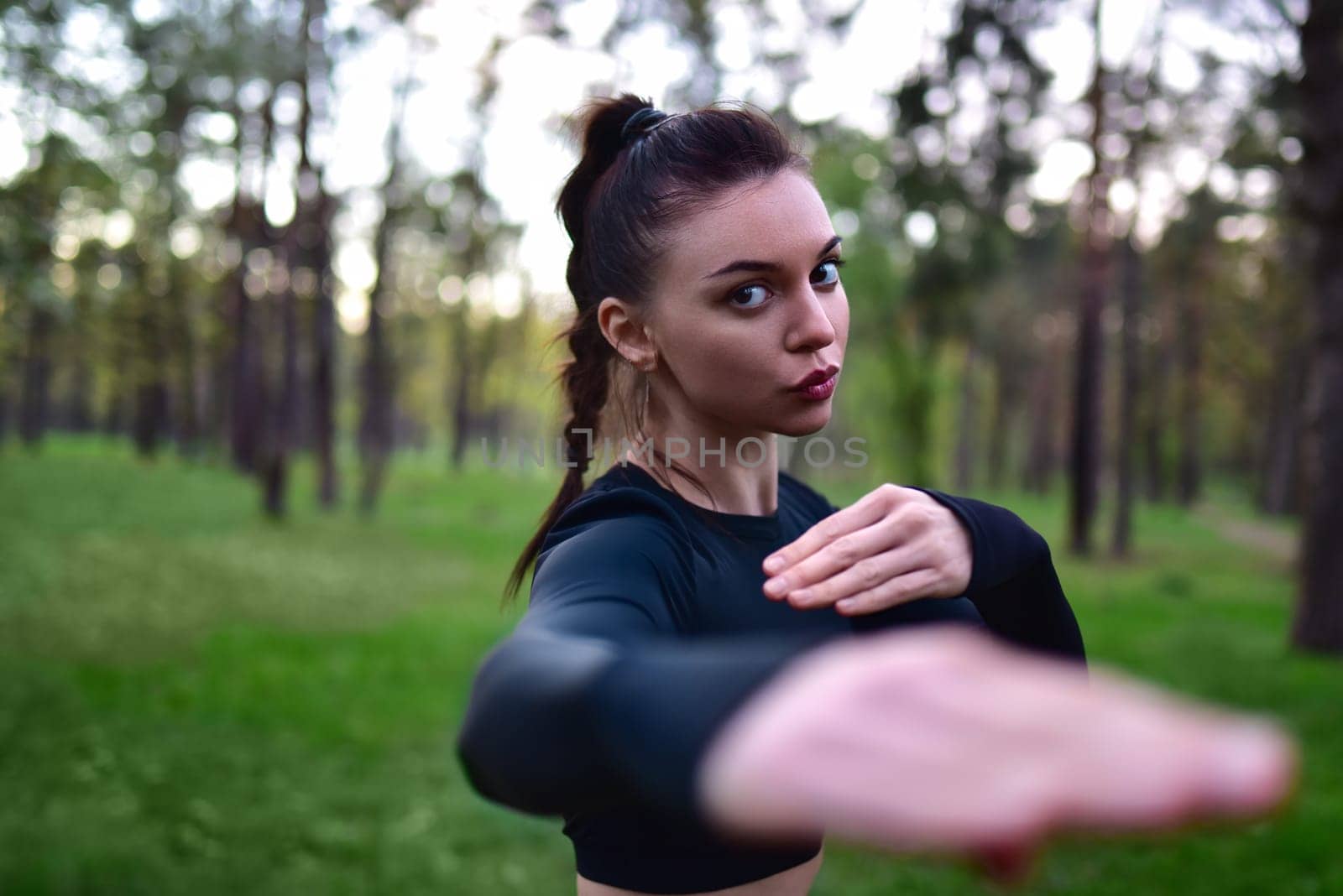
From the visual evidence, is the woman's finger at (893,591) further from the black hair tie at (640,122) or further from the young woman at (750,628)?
the black hair tie at (640,122)

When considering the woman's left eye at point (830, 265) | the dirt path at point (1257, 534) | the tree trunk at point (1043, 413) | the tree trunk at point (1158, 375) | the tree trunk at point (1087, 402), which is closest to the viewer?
the woman's left eye at point (830, 265)

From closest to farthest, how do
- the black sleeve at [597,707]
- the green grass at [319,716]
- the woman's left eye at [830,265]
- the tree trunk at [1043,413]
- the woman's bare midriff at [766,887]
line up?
1. the black sleeve at [597,707]
2. the woman's bare midriff at [766,887]
3. the woman's left eye at [830,265]
4. the green grass at [319,716]
5. the tree trunk at [1043,413]

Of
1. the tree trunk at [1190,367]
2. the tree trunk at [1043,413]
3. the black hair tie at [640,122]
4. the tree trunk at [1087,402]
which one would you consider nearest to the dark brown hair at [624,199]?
the black hair tie at [640,122]

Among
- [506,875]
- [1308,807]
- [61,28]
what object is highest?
[61,28]

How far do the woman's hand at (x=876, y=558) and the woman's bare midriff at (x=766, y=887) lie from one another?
1.88ft

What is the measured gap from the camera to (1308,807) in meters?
5.73

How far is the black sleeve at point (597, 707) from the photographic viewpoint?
0.81 m

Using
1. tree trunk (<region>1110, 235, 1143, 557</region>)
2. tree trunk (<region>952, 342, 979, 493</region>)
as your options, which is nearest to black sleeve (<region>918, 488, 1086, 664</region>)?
tree trunk (<region>1110, 235, 1143, 557</region>)

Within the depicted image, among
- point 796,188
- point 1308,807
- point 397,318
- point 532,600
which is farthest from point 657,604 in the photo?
point 397,318

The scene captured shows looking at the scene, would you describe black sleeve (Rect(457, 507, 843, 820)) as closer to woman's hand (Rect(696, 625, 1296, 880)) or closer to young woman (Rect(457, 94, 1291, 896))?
young woman (Rect(457, 94, 1291, 896))

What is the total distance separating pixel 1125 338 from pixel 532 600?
20.5m

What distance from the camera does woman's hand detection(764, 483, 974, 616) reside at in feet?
4.37

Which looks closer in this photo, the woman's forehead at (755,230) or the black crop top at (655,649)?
the black crop top at (655,649)

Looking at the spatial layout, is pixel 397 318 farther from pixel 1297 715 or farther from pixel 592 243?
pixel 592 243
